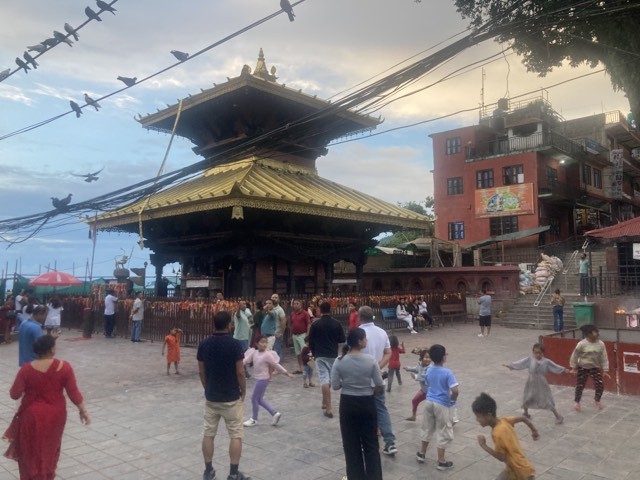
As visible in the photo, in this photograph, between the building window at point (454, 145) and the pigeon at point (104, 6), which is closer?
the pigeon at point (104, 6)

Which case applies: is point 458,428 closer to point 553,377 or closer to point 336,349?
point 336,349

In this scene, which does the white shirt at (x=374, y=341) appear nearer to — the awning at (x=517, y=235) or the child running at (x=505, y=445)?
the child running at (x=505, y=445)

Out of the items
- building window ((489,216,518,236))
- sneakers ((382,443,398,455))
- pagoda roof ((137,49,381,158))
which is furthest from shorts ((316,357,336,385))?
building window ((489,216,518,236))

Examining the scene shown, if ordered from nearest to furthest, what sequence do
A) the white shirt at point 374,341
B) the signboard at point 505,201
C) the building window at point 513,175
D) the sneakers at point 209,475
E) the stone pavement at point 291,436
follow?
the sneakers at point 209,475
the stone pavement at point 291,436
the white shirt at point 374,341
the signboard at point 505,201
the building window at point 513,175

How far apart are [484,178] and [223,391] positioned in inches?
1360

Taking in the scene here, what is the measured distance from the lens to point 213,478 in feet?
17.1

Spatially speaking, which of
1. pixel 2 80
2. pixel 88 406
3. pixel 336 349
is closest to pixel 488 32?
pixel 336 349

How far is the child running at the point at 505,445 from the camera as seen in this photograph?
4044 millimetres

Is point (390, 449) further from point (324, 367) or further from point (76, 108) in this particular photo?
point (76, 108)

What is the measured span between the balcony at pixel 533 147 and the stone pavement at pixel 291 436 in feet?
89.1

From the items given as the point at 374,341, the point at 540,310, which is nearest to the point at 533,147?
the point at 540,310

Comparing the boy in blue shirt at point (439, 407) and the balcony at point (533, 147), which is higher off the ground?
the balcony at point (533, 147)

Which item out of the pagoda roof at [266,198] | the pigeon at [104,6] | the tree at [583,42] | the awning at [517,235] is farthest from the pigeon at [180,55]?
the awning at [517,235]

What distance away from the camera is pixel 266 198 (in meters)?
14.0
